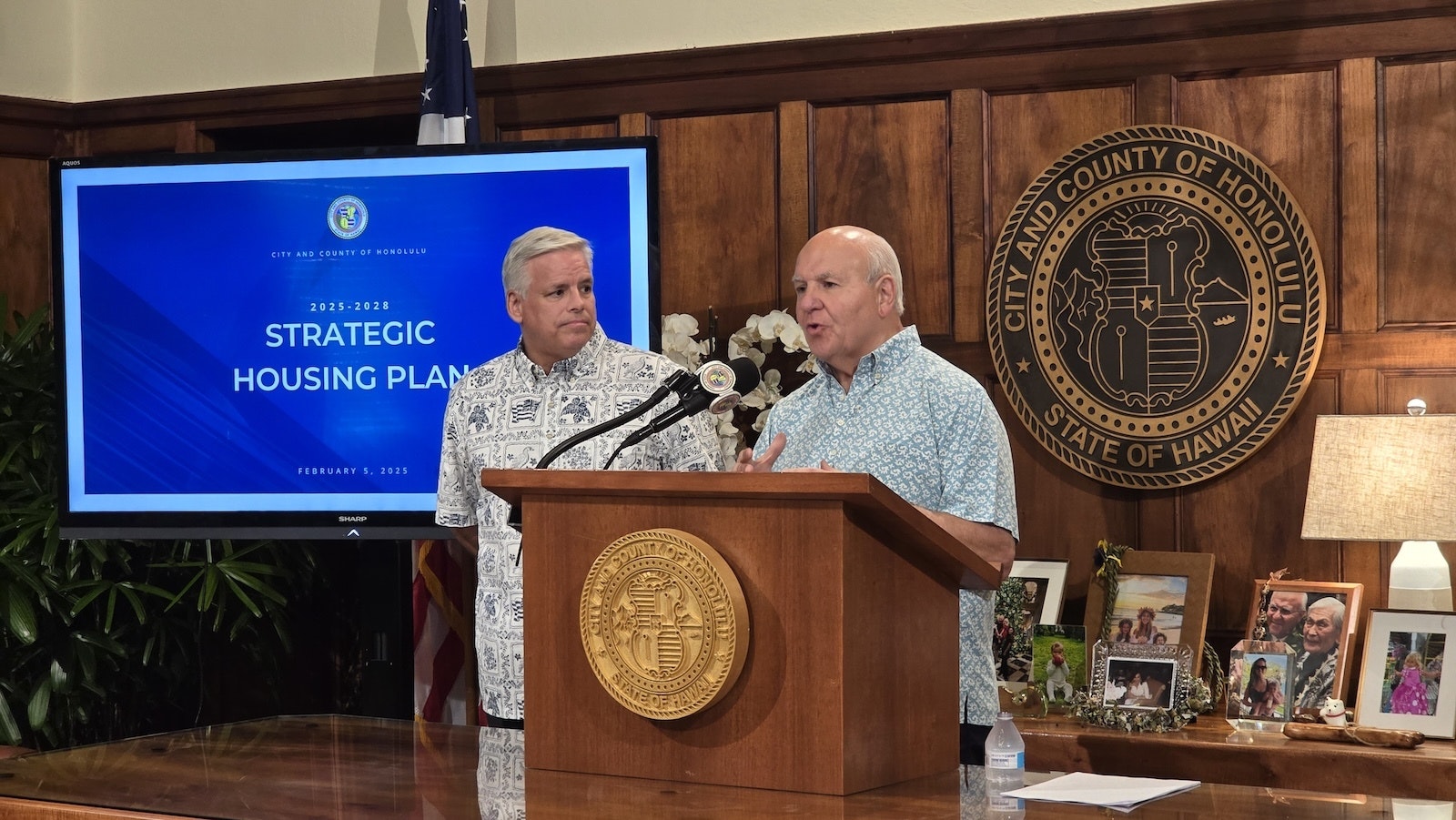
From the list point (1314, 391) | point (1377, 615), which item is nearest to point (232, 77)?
point (1314, 391)

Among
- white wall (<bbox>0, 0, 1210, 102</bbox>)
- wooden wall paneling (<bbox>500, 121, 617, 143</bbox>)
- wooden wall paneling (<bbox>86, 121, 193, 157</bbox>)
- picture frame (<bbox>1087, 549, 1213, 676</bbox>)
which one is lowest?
picture frame (<bbox>1087, 549, 1213, 676</bbox>)

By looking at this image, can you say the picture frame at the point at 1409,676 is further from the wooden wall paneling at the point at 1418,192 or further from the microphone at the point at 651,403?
the microphone at the point at 651,403

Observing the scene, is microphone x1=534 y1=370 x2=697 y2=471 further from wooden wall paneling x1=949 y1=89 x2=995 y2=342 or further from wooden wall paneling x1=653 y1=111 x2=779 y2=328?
wooden wall paneling x1=653 y1=111 x2=779 y2=328

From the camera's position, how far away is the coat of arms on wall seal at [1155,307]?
4078 mm

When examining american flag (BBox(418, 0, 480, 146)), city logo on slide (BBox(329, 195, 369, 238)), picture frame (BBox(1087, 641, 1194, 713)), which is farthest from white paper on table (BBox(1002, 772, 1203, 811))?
american flag (BBox(418, 0, 480, 146))

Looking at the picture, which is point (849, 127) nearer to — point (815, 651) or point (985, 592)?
point (985, 592)

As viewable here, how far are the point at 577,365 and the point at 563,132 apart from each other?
180cm

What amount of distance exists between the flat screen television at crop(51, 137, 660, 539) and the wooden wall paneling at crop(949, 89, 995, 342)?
0.93 m

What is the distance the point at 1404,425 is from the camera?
3.72 metres

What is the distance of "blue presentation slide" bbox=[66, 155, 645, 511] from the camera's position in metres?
4.09

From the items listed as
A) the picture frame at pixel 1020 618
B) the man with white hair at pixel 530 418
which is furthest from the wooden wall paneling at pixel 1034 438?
the man with white hair at pixel 530 418

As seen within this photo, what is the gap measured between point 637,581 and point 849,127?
2.96 meters

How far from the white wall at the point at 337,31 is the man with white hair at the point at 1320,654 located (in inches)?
63.0

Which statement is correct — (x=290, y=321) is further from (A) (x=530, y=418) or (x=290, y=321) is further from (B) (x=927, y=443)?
(B) (x=927, y=443)
